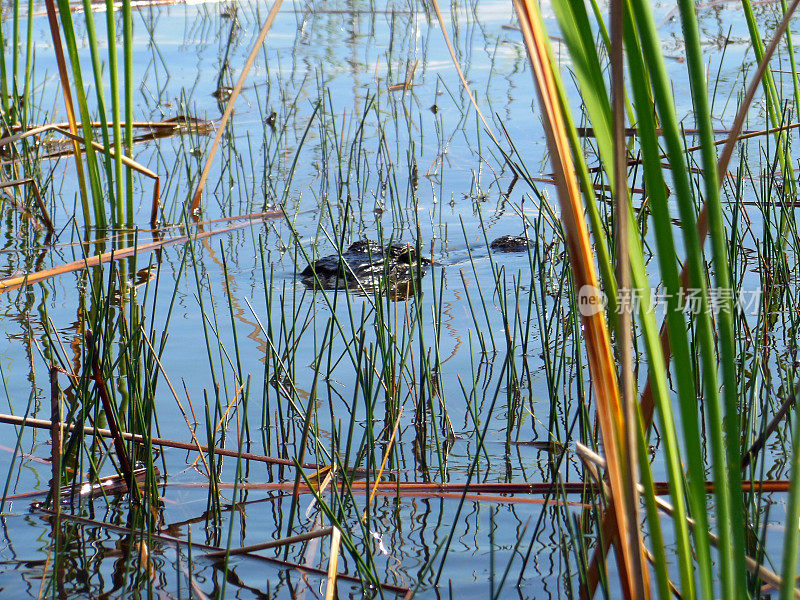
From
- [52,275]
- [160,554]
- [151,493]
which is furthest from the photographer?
[52,275]

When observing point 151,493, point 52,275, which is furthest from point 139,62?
point 151,493

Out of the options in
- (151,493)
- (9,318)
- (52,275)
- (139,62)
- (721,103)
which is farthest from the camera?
(139,62)

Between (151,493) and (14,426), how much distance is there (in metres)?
0.49

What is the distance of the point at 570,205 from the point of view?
82 centimetres

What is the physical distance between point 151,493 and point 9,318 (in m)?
1.17

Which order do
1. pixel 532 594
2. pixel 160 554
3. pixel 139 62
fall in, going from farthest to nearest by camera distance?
pixel 139 62, pixel 160 554, pixel 532 594

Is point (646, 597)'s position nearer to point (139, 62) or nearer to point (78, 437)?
point (78, 437)

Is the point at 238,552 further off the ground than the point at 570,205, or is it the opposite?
the point at 570,205

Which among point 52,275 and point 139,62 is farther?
point 139,62

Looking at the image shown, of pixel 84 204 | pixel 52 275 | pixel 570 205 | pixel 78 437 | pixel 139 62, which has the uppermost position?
pixel 139 62

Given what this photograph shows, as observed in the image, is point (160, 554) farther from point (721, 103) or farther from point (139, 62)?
point (139, 62)

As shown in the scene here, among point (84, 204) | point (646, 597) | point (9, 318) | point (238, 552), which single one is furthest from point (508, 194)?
point (646, 597)

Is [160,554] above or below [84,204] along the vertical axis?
below

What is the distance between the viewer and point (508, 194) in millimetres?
3756
